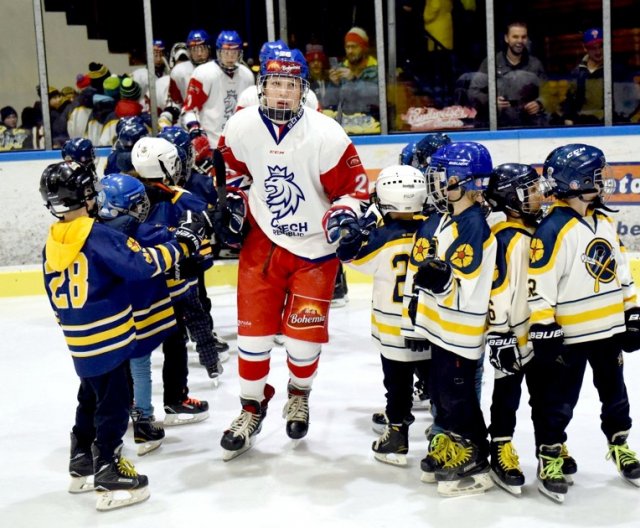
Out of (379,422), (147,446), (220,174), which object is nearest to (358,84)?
(220,174)

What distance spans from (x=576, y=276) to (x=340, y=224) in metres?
0.78

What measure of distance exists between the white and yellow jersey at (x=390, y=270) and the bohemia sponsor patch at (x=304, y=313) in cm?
23

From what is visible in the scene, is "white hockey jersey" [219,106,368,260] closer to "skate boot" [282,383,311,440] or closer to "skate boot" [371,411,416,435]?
"skate boot" [282,383,311,440]

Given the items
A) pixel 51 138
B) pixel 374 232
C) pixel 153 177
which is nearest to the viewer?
pixel 374 232

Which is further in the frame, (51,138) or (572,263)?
(51,138)

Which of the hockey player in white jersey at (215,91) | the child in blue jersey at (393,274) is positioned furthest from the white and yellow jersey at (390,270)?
the hockey player in white jersey at (215,91)

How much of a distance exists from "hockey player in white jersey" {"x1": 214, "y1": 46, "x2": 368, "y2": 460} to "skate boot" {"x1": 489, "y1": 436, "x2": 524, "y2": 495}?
0.76 meters

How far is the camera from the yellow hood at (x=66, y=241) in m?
3.05

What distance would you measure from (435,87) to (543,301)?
13.8ft

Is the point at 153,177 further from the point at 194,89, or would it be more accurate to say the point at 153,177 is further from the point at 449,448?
the point at 194,89

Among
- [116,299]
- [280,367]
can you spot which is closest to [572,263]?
[116,299]

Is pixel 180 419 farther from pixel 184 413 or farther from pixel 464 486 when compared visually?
pixel 464 486

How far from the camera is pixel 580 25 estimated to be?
6.78 metres

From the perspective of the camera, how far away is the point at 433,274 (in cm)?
303
